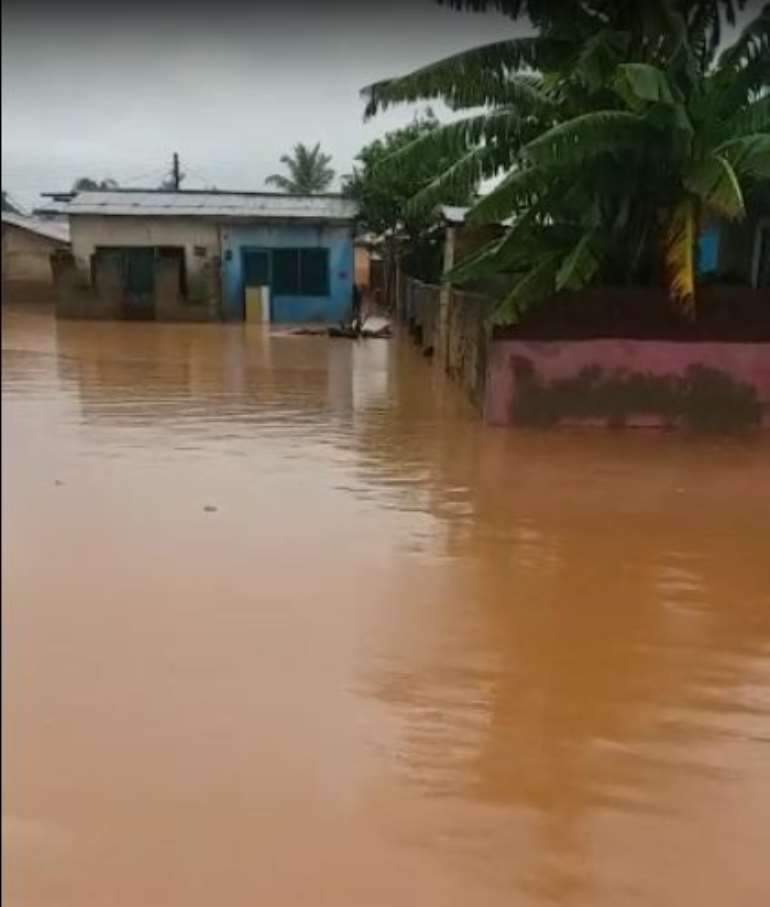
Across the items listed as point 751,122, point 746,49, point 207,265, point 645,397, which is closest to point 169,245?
point 207,265

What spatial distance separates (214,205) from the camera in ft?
97.9

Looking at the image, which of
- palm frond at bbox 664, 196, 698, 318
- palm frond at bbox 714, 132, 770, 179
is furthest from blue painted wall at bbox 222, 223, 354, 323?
palm frond at bbox 714, 132, 770, 179

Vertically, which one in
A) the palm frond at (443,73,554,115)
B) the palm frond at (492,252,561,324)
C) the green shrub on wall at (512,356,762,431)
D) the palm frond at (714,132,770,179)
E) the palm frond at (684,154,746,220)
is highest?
the palm frond at (443,73,554,115)

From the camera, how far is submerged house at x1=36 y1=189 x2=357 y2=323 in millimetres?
28500

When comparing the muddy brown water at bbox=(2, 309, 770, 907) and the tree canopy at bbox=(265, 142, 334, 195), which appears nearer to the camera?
the muddy brown water at bbox=(2, 309, 770, 907)

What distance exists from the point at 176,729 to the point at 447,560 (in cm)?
301

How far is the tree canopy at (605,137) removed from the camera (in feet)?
34.5

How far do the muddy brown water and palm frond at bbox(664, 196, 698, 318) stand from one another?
2.28 metres

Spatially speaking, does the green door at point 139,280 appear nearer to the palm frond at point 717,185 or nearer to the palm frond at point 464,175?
the palm frond at point 464,175

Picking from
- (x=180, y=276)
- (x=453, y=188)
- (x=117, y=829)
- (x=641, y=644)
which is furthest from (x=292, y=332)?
(x=117, y=829)

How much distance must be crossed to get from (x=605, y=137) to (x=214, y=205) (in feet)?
68.5

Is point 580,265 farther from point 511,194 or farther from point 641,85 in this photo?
point 641,85

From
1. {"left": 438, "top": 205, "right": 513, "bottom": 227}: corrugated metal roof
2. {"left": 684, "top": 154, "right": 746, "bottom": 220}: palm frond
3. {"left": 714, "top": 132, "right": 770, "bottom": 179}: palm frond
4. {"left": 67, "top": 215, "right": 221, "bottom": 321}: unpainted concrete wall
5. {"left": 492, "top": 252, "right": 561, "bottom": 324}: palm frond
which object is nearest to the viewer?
{"left": 684, "top": 154, "right": 746, "bottom": 220}: palm frond

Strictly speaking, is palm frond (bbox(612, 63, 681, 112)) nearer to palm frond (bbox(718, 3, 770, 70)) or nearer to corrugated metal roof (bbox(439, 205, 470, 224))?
palm frond (bbox(718, 3, 770, 70))
